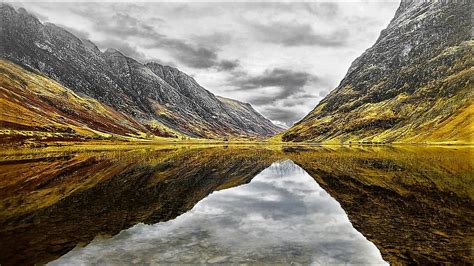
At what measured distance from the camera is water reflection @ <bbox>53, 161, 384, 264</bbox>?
15633 millimetres

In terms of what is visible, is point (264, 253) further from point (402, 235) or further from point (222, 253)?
point (402, 235)

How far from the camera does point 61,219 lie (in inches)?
888

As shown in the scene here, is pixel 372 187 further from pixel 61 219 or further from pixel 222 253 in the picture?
pixel 61 219

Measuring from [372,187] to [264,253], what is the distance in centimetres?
2355

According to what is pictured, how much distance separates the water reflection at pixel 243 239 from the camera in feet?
51.3

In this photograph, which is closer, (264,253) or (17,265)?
(17,265)

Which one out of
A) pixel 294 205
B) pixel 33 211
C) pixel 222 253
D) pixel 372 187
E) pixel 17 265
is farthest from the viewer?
pixel 372 187

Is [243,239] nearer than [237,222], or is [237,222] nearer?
[243,239]

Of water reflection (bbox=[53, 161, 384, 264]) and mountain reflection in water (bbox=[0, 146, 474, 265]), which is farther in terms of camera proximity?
mountain reflection in water (bbox=[0, 146, 474, 265])

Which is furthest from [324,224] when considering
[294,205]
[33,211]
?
[33,211]

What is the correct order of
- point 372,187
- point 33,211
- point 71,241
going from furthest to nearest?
point 372,187 < point 33,211 < point 71,241

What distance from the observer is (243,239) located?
1891 cm

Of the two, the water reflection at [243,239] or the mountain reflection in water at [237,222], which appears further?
the mountain reflection in water at [237,222]

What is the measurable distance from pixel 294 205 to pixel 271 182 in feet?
50.4
